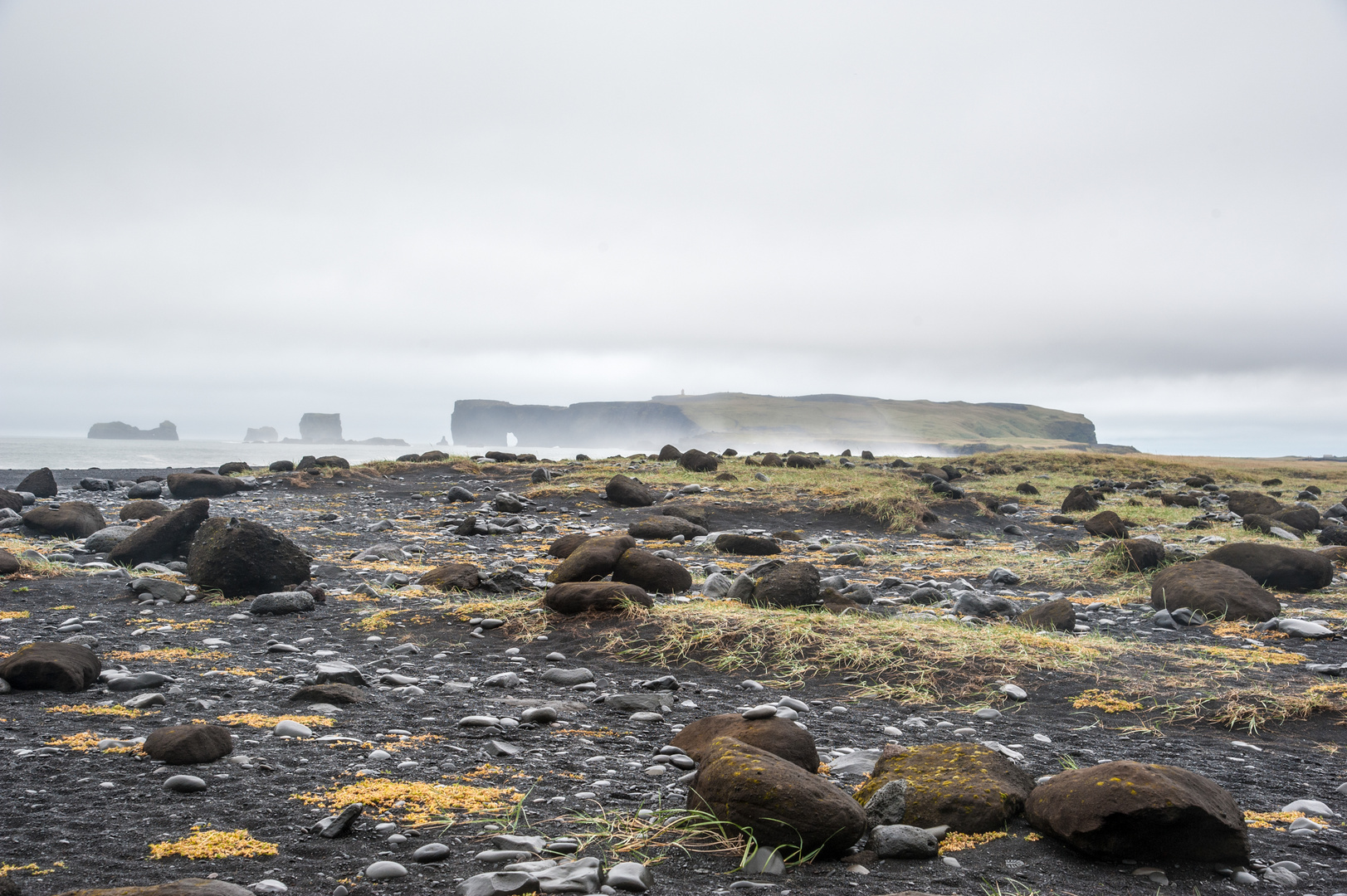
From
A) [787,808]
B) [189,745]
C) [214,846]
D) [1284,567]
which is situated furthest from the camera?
[1284,567]

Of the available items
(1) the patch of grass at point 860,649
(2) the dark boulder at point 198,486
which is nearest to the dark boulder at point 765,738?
(1) the patch of grass at point 860,649

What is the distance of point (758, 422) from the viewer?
145750 mm

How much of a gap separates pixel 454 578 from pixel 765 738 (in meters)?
5.20

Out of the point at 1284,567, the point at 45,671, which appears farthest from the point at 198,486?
the point at 1284,567

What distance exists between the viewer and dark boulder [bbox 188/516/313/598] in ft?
24.5

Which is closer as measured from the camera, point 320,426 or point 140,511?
point 140,511

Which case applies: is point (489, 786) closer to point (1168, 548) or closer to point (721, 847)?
point (721, 847)

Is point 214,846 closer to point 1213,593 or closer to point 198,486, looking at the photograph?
point 1213,593

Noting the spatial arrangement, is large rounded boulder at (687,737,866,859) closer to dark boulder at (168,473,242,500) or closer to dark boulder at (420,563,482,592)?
dark boulder at (420,563,482,592)

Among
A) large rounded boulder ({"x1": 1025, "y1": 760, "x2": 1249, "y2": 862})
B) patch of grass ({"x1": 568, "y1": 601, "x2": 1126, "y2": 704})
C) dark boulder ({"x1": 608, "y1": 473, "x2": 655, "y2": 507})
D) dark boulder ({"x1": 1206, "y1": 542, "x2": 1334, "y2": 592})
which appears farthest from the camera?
dark boulder ({"x1": 608, "y1": 473, "x2": 655, "y2": 507})

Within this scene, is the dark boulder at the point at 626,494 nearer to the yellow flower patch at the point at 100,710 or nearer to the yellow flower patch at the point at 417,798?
the yellow flower patch at the point at 100,710

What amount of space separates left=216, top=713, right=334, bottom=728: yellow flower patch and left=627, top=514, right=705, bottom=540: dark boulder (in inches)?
322

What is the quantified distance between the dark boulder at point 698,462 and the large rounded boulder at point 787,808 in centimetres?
1814

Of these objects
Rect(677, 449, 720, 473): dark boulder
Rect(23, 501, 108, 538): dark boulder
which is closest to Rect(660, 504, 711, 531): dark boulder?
Rect(677, 449, 720, 473): dark boulder
